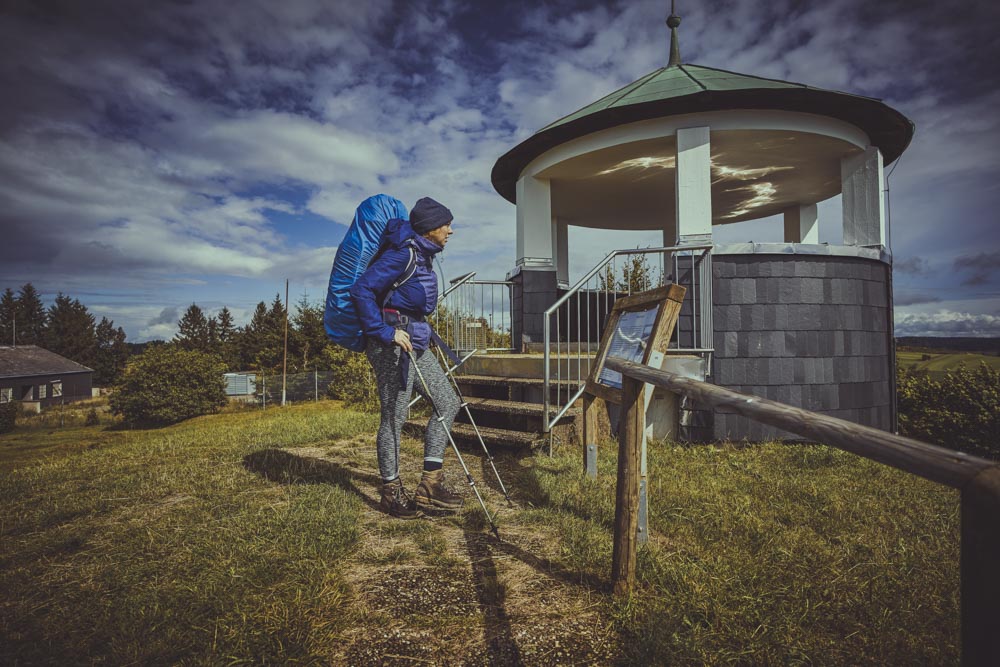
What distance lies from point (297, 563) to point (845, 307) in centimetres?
593

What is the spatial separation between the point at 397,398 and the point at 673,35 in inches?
319

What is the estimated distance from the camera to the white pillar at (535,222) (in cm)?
754


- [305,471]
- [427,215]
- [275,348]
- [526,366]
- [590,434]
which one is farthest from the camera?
[275,348]

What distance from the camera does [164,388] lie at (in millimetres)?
17938

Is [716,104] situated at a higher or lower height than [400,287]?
higher

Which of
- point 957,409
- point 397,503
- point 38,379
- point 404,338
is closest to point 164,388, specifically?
point 397,503

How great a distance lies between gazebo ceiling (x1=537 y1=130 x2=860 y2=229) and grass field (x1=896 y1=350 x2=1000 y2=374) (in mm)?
3101

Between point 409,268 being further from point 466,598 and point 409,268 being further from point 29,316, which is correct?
point 29,316

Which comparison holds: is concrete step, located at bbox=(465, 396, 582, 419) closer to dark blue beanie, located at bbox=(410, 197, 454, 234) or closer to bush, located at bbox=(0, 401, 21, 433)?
dark blue beanie, located at bbox=(410, 197, 454, 234)

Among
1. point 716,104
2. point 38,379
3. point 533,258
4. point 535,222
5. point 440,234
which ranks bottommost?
point 38,379

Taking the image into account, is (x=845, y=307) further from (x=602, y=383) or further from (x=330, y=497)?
(x=330, y=497)

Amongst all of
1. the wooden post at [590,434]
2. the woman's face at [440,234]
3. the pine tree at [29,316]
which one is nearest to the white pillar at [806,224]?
the wooden post at [590,434]

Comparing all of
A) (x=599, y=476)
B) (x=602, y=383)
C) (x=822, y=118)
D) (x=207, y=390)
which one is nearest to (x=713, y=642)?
(x=602, y=383)

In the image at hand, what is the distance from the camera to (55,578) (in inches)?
81.2
